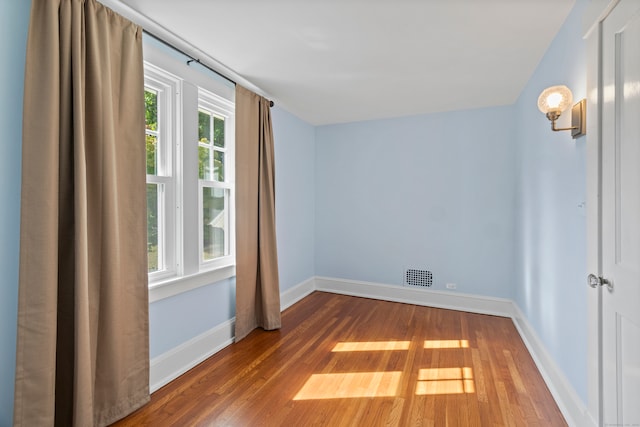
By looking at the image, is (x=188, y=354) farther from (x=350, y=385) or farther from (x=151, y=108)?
(x=151, y=108)

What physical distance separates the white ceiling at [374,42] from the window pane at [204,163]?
768 millimetres

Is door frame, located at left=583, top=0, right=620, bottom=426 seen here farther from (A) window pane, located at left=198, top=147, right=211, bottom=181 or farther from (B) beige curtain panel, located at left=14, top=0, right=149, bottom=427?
(A) window pane, located at left=198, top=147, right=211, bottom=181

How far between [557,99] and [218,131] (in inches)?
103

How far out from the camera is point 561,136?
1.99 m

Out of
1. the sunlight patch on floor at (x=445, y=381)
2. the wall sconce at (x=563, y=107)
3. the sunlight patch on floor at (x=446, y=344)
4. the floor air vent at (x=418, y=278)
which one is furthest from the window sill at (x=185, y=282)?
the wall sconce at (x=563, y=107)

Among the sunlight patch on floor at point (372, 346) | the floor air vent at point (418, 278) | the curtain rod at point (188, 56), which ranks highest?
the curtain rod at point (188, 56)

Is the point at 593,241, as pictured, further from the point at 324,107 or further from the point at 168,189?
the point at 324,107

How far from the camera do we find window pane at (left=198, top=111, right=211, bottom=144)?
2637mm

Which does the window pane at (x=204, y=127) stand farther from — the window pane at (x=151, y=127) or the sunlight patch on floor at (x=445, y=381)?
the sunlight patch on floor at (x=445, y=381)

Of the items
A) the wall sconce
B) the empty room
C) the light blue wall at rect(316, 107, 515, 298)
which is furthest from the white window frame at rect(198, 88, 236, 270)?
the wall sconce

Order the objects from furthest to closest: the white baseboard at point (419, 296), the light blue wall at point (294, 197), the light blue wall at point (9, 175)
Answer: the light blue wall at point (294, 197) < the white baseboard at point (419, 296) < the light blue wall at point (9, 175)

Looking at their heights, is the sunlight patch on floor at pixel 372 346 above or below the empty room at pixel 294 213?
below

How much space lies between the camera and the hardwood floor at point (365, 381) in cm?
186

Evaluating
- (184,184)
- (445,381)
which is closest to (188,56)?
(184,184)
